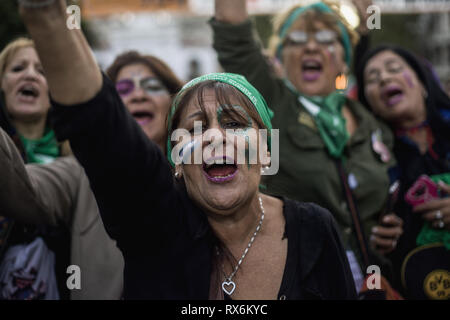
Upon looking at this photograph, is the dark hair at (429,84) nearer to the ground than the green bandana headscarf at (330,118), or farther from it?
farther from it

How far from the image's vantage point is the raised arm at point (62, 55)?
38.3 inches

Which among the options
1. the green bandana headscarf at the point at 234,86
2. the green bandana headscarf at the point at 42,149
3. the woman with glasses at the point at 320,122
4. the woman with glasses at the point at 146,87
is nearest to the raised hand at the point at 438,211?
the woman with glasses at the point at 320,122

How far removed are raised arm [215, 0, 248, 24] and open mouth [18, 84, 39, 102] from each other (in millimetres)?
1277

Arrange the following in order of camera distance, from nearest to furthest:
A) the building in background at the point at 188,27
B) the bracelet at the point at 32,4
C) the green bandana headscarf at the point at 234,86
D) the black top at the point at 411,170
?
the bracelet at the point at 32,4, the green bandana headscarf at the point at 234,86, the black top at the point at 411,170, the building in background at the point at 188,27

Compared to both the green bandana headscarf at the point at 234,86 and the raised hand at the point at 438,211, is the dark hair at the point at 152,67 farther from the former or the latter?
the raised hand at the point at 438,211

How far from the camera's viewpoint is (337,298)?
5.02 feet

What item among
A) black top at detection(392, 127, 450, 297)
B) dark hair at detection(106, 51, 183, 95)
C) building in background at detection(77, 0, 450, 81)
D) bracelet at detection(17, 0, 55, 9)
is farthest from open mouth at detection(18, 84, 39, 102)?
building in background at detection(77, 0, 450, 81)

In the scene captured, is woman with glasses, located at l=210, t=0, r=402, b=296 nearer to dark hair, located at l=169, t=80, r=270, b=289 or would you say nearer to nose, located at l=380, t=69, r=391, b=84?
nose, located at l=380, t=69, r=391, b=84

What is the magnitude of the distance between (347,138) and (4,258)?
6.74 ft

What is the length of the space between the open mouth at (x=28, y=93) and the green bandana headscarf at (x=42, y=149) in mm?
250

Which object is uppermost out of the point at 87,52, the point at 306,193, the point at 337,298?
the point at 87,52

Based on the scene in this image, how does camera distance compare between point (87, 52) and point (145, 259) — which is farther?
point (145, 259)

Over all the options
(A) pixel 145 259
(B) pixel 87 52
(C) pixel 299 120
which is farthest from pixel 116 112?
(C) pixel 299 120
